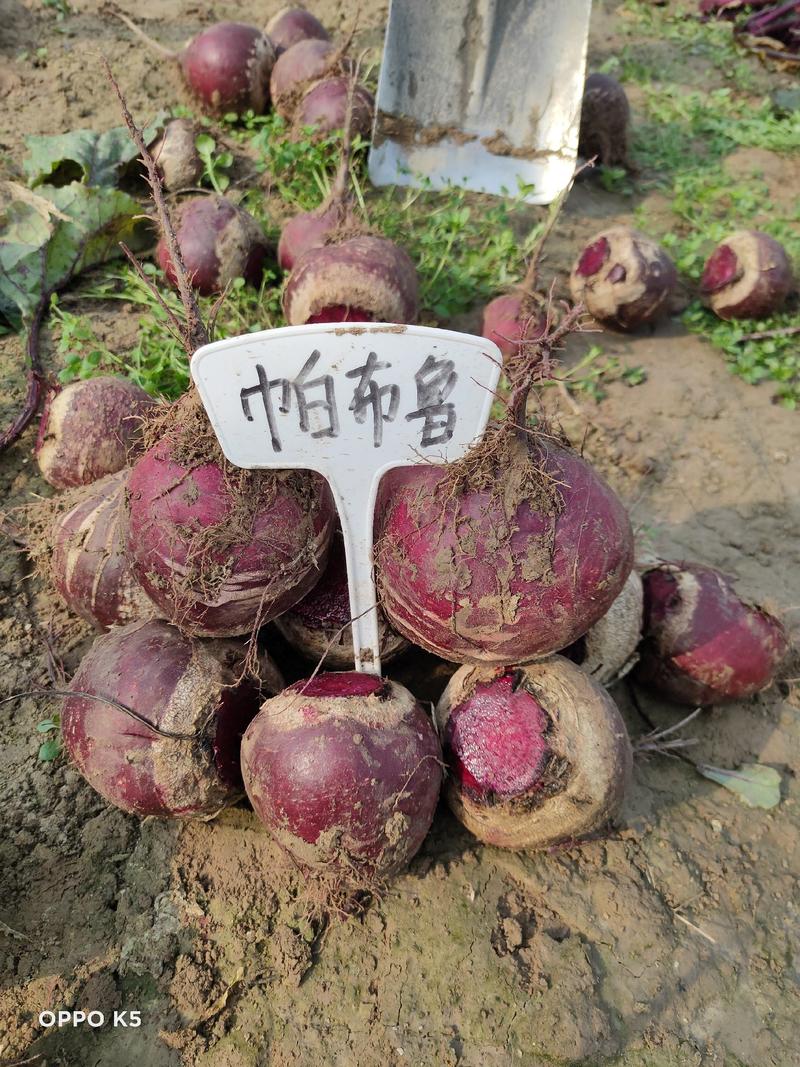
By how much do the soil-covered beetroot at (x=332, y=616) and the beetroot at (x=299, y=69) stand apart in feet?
15.3

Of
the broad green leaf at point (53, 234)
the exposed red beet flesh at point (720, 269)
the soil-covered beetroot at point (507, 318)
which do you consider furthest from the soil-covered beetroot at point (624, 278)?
the broad green leaf at point (53, 234)

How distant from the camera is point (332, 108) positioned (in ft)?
17.3

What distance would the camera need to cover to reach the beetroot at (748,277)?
4754mm

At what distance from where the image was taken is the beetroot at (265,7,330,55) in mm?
6254

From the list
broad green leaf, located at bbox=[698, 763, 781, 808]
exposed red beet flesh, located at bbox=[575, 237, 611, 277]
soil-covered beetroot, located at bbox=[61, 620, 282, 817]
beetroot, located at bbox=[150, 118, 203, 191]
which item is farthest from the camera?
A: beetroot, located at bbox=[150, 118, 203, 191]

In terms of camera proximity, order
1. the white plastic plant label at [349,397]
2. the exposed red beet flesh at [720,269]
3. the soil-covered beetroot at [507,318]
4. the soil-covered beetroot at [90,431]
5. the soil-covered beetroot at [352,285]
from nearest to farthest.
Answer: the white plastic plant label at [349,397] < the soil-covered beetroot at [90,431] < the soil-covered beetroot at [352,285] < the soil-covered beetroot at [507,318] < the exposed red beet flesh at [720,269]

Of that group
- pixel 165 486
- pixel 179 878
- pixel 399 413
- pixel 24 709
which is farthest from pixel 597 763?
pixel 24 709

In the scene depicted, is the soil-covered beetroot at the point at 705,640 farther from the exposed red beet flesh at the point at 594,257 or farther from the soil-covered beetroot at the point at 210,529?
the exposed red beet flesh at the point at 594,257

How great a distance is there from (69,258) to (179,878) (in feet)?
12.2

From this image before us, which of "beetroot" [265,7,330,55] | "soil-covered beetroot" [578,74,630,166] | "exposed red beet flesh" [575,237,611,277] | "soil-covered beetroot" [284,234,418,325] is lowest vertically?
"exposed red beet flesh" [575,237,611,277]

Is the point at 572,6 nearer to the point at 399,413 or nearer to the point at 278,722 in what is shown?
the point at 399,413

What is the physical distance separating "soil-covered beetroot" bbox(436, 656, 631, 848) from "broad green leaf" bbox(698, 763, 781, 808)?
0.65 metres

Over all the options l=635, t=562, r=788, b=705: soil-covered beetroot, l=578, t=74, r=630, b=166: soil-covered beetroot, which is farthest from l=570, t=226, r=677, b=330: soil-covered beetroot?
l=635, t=562, r=788, b=705: soil-covered beetroot

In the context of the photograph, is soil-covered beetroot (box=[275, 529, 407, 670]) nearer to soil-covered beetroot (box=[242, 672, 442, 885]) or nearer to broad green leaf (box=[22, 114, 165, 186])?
soil-covered beetroot (box=[242, 672, 442, 885])
